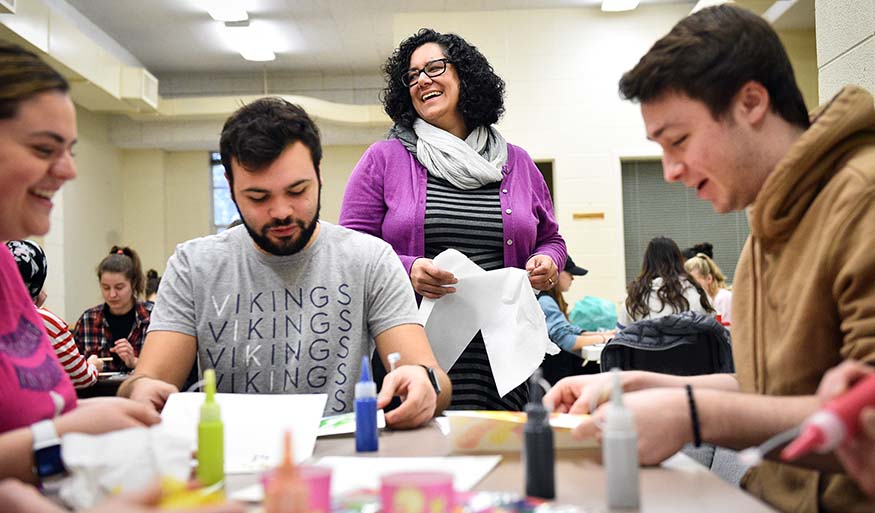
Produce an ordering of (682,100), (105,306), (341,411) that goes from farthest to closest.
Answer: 1. (105,306)
2. (341,411)
3. (682,100)

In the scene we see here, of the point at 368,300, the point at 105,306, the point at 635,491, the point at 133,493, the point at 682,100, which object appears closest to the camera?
the point at 133,493

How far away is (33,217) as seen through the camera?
1232 mm

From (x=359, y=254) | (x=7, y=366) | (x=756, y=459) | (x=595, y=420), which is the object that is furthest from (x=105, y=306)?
(x=756, y=459)

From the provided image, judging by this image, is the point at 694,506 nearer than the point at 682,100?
Yes

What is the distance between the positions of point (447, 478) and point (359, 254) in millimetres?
1012

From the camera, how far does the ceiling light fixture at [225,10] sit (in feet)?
22.3

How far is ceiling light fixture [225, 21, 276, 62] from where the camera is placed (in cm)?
751

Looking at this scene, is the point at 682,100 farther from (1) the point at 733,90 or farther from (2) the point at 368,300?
(2) the point at 368,300

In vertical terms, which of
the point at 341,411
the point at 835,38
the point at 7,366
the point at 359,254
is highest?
the point at 835,38

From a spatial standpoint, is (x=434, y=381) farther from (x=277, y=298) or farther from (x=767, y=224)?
(x=767, y=224)

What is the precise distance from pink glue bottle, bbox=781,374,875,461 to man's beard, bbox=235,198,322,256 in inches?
46.8

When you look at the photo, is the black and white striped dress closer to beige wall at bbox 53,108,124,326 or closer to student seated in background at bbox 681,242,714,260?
student seated in background at bbox 681,242,714,260

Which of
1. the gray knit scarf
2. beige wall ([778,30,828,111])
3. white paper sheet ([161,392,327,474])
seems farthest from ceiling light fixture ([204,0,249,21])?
white paper sheet ([161,392,327,474])

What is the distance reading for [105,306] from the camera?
519cm
